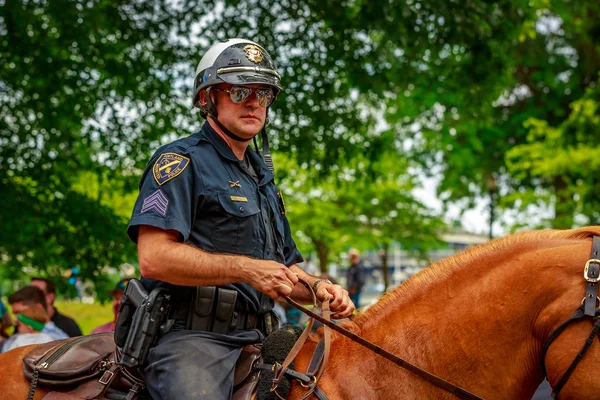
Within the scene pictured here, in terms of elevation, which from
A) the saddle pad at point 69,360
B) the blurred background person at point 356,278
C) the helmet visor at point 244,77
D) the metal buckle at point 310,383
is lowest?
the blurred background person at point 356,278

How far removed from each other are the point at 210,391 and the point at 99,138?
8.86 meters

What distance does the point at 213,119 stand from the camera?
154 inches

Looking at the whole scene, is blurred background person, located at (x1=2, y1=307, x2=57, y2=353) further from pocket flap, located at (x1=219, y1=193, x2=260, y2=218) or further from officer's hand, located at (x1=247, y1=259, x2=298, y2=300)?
officer's hand, located at (x1=247, y1=259, x2=298, y2=300)

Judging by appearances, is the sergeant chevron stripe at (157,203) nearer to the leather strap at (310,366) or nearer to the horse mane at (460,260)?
the leather strap at (310,366)

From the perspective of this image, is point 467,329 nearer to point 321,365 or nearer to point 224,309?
point 321,365

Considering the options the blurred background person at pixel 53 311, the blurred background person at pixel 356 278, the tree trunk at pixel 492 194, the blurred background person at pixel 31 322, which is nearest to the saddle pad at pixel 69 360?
the blurred background person at pixel 31 322

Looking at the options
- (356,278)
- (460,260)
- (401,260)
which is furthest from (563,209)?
(401,260)

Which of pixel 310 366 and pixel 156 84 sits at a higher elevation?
pixel 156 84

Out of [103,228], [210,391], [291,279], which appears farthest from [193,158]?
[103,228]

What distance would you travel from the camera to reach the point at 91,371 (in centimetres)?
389

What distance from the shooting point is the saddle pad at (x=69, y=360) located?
3895mm

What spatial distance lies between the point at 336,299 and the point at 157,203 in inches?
39.0

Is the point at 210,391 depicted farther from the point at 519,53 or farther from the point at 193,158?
the point at 519,53

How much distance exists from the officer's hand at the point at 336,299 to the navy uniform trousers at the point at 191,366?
50 centimetres
